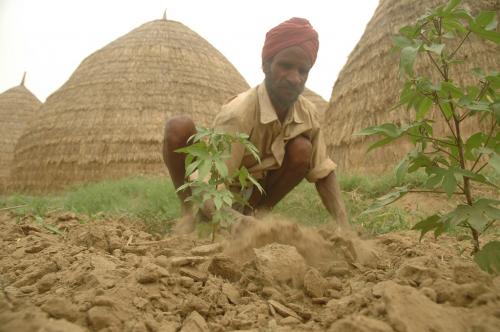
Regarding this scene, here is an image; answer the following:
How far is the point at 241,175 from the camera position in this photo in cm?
164

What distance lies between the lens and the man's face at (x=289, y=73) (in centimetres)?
218

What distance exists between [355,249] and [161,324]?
843 millimetres

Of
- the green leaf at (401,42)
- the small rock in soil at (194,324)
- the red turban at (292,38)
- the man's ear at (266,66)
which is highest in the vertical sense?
the red turban at (292,38)

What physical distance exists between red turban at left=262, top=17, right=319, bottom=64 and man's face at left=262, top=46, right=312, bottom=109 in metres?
0.03

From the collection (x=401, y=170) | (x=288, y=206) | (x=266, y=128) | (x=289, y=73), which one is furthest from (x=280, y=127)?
(x=401, y=170)

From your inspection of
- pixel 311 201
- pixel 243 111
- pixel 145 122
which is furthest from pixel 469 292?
pixel 145 122

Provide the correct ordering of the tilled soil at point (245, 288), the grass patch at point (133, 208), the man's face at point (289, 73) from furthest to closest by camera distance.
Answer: the grass patch at point (133, 208), the man's face at point (289, 73), the tilled soil at point (245, 288)

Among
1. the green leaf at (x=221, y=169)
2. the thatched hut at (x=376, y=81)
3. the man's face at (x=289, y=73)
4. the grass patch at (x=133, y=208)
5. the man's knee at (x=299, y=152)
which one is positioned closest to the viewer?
the green leaf at (x=221, y=169)

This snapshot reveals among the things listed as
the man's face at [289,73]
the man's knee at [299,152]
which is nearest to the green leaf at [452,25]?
the man's face at [289,73]

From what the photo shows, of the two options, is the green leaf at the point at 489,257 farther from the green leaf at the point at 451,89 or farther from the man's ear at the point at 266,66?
the man's ear at the point at 266,66

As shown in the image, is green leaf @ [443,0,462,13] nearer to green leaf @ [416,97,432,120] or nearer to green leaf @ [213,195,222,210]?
green leaf @ [416,97,432,120]

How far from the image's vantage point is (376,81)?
6.16 m

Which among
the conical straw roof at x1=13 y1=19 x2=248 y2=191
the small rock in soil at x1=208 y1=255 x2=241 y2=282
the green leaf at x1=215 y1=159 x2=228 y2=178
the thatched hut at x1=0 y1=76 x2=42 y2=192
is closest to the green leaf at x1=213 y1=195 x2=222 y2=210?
the green leaf at x1=215 y1=159 x2=228 y2=178

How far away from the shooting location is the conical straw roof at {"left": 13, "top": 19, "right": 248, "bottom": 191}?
24.1 ft
